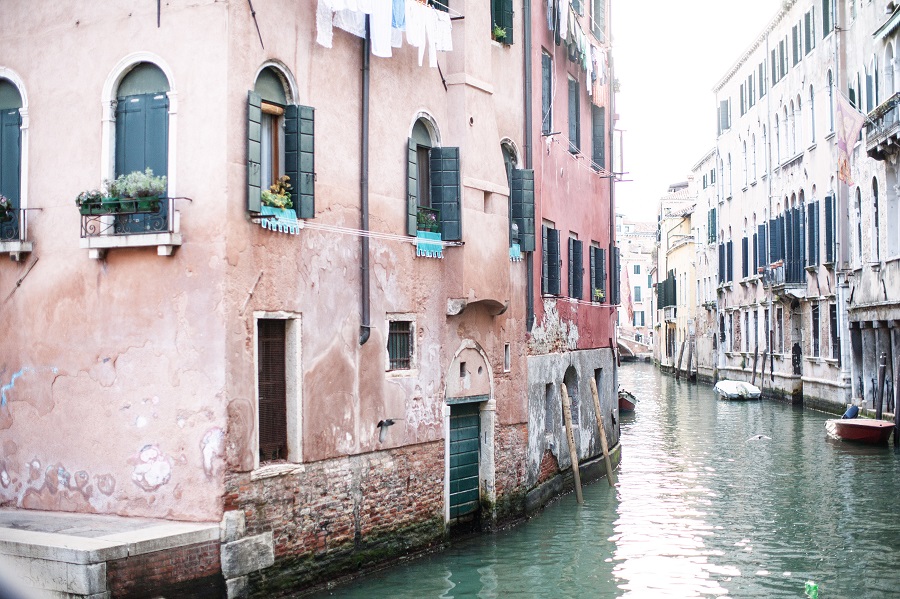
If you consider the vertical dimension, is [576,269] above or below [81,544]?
above

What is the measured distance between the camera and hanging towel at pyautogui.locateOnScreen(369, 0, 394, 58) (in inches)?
437

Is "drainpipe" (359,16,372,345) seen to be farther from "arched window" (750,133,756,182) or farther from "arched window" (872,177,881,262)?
"arched window" (750,133,756,182)

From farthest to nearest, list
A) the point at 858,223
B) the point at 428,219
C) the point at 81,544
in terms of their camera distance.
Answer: the point at 858,223, the point at 428,219, the point at 81,544

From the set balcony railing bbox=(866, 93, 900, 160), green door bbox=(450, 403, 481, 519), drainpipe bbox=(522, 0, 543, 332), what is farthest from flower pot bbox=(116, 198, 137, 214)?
balcony railing bbox=(866, 93, 900, 160)

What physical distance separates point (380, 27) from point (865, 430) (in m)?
17.1

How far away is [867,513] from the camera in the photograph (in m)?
16.0

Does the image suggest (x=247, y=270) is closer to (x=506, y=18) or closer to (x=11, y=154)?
(x=11, y=154)

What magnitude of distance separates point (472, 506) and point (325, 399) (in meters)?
3.68

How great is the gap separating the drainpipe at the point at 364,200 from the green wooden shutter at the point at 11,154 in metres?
3.44

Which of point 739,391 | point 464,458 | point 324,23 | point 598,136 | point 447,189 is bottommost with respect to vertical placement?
A: point 739,391

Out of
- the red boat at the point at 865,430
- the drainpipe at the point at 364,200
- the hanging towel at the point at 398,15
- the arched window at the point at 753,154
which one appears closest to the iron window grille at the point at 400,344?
the drainpipe at the point at 364,200

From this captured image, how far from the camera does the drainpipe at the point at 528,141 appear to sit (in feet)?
50.3

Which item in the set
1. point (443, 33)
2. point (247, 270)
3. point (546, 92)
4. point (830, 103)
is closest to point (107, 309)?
point (247, 270)

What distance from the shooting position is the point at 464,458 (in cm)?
→ 1350
